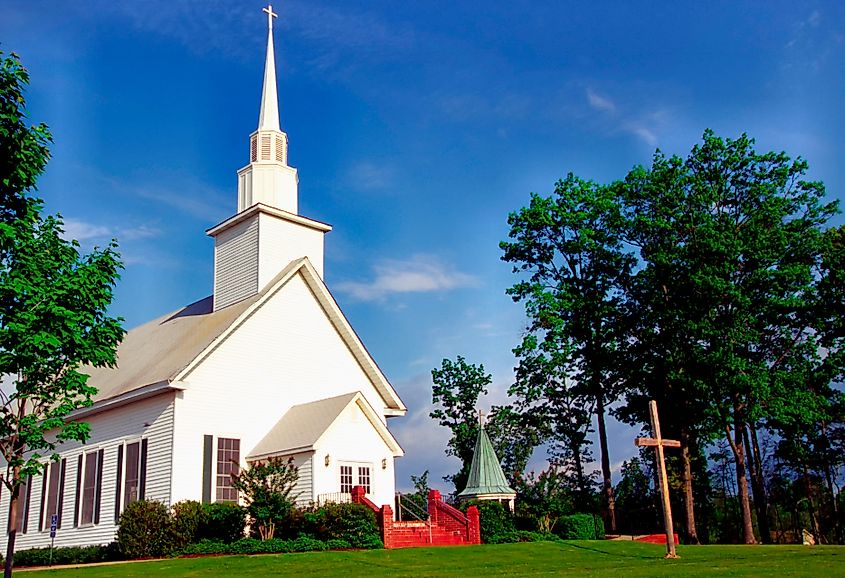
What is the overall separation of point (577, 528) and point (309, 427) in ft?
34.8

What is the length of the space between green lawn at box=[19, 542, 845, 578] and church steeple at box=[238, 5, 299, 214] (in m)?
16.1

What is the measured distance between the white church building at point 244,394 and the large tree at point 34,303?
11606mm

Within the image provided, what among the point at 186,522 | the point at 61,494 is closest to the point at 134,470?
the point at 186,522

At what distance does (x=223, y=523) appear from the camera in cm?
2553

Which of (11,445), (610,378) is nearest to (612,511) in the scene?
(610,378)

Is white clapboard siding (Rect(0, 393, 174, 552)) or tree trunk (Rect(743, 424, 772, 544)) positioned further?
tree trunk (Rect(743, 424, 772, 544))

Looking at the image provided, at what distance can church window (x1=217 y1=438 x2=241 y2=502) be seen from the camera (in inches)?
1097

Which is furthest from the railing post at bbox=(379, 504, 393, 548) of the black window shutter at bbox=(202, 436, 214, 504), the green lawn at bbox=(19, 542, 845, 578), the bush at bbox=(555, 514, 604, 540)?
the bush at bbox=(555, 514, 604, 540)

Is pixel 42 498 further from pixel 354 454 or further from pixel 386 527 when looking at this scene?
pixel 386 527

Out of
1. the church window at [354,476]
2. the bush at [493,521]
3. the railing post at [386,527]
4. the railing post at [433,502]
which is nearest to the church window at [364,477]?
the church window at [354,476]

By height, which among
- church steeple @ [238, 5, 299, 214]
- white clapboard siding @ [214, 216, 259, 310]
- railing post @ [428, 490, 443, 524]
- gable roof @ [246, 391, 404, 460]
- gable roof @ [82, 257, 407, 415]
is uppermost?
church steeple @ [238, 5, 299, 214]

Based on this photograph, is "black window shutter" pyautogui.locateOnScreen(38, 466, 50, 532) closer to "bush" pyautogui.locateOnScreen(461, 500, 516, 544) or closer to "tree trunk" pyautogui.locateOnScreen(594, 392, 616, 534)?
"bush" pyautogui.locateOnScreen(461, 500, 516, 544)

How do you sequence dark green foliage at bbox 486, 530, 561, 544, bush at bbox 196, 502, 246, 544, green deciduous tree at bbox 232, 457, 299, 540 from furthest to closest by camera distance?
dark green foliage at bbox 486, 530, 561, 544 → bush at bbox 196, 502, 246, 544 → green deciduous tree at bbox 232, 457, 299, 540

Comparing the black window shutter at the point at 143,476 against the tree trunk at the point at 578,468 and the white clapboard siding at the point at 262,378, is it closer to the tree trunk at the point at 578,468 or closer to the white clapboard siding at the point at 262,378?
the white clapboard siding at the point at 262,378
